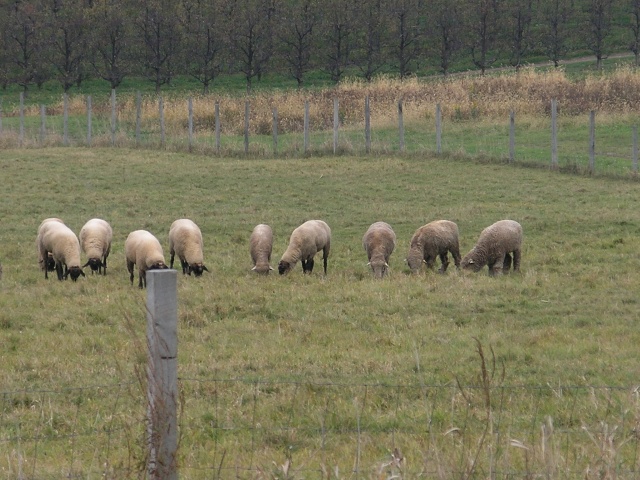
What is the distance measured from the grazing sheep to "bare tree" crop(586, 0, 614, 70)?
46.6 m

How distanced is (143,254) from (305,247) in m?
2.69

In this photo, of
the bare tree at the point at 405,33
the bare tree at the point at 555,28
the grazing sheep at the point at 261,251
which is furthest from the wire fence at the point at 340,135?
the bare tree at the point at 555,28

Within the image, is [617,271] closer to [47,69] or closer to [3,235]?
[3,235]

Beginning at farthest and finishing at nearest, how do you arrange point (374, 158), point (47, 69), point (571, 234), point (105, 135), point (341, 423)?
1. point (47, 69)
2. point (105, 135)
3. point (374, 158)
4. point (571, 234)
5. point (341, 423)

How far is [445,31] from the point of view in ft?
195

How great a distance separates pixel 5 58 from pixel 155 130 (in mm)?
28713

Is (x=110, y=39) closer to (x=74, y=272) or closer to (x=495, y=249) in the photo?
(x=74, y=272)

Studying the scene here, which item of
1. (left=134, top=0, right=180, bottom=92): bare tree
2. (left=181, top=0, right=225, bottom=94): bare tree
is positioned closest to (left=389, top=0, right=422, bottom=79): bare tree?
(left=181, top=0, right=225, bottom=94): bare tree

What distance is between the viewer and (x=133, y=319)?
37.3 ft

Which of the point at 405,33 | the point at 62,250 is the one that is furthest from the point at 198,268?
the point at 405,33

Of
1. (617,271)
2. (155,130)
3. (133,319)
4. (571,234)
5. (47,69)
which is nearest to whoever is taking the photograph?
(133,319)

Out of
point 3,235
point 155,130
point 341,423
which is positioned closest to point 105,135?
point 155,130

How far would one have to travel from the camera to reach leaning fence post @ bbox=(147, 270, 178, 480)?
4699mm

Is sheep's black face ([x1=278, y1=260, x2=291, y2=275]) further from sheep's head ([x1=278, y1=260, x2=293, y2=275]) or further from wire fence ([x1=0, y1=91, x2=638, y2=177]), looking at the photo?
wire fence ([x1=0, y1=91, x2=638, y2=177])
